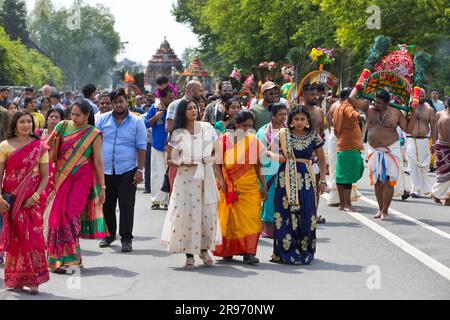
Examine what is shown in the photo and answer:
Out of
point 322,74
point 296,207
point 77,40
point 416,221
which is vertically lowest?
point 416,221

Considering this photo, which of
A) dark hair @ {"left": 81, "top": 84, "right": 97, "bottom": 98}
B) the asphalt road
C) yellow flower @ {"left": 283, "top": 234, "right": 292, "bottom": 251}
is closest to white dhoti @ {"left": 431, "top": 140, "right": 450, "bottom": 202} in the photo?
the asphalt road

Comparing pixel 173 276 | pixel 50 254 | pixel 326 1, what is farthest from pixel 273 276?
pixel 326 1

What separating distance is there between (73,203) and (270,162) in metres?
2.65

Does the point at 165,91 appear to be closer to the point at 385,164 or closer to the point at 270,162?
the point at 385,164

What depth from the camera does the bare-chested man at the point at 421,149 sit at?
57.0ft

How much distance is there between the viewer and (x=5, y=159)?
8438 millimetres

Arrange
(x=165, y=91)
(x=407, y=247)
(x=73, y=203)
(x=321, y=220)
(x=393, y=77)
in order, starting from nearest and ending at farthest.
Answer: (x=73, y=203) < (x=407, y=247) < (x=321, y=220) < (x=393, y=77) < (x=165, y=91)

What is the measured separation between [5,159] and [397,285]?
12.0 feet

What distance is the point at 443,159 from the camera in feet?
52.4

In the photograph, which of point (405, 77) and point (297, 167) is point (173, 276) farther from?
point (405, 77)

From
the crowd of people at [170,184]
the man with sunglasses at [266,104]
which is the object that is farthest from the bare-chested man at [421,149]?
the crowd of people at [170,184]

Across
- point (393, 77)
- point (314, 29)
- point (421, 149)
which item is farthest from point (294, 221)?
point (314, 29)
